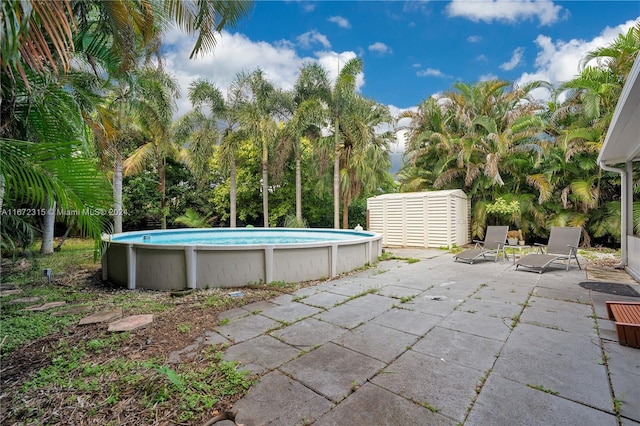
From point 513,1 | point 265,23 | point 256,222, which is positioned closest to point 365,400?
point 265,23

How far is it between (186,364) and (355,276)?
13.5 ft

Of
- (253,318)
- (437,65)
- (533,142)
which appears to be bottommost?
(253,318)

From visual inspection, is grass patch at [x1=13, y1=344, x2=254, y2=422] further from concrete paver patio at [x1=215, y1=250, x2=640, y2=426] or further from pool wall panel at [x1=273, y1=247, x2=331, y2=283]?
pool wall panel at [x1=273, y1=247, x2=331, y2=283]

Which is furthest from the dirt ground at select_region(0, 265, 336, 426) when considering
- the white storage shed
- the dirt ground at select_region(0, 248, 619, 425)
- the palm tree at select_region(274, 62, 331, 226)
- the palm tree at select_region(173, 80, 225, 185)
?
the palm tree at select_region(173, 80, 225, 185)

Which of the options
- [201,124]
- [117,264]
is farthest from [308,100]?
[117,264]

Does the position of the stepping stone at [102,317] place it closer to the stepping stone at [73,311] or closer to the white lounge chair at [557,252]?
the stepping stone at [73,311]

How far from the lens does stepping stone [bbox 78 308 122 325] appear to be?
12.0 feet

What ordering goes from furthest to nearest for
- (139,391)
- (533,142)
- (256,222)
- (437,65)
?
(256,222), (437,65), (533,142), (139,391)

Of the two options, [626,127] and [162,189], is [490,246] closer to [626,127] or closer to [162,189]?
[626,127]

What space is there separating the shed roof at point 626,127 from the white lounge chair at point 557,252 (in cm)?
186

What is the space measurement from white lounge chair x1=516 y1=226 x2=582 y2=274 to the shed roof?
1.86 m

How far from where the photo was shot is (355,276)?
6.26 meters

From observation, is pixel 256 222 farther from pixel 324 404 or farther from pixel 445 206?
pixel 324 404

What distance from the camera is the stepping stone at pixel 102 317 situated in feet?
12.0
